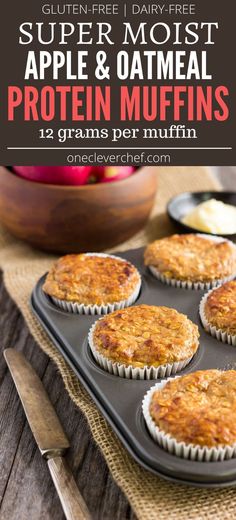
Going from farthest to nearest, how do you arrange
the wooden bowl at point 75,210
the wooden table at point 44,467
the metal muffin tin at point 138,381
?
the wooden bowl at point 75,210, the wooden table at point 44,467, the metal muffin tin at point 138,381

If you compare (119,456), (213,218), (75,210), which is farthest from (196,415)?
(213,218)

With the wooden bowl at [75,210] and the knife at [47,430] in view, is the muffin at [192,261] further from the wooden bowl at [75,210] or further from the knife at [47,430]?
the knife at [47,430]

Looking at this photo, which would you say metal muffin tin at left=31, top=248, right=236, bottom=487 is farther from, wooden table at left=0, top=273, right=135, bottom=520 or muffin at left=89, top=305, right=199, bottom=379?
wooden table at left=0, top=273, right=135, bottom=520

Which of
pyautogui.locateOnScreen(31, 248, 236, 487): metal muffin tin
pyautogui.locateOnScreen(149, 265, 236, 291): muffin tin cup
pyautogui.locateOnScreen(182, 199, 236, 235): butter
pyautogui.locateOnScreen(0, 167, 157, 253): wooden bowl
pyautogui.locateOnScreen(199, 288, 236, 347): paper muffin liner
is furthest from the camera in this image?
pyautogui.locateOnScreen(182, 199, 236, 235): butter

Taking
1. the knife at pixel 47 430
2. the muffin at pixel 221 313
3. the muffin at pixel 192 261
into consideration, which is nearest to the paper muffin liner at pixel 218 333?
the muffin at pixel 221 313

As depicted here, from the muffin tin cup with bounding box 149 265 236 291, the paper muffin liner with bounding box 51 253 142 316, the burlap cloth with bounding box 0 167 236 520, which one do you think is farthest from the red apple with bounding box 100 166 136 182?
the paper muffin liner with bounding box 51 253 142 316

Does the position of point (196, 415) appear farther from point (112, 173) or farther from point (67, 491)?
point (112, 173)
